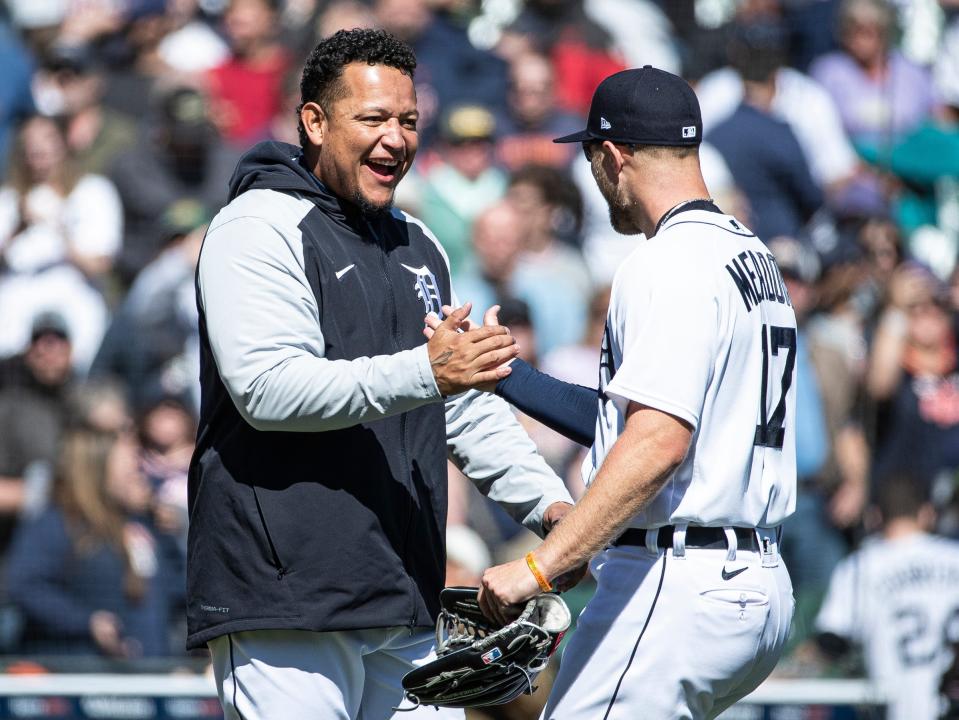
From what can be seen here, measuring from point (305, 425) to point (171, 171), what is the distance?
15.2 ft

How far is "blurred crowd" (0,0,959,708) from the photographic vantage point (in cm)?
605

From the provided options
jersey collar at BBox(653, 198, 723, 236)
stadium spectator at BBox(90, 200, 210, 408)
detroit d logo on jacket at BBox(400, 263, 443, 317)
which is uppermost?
jersey collar at BBox(653, 198, 723, 236)

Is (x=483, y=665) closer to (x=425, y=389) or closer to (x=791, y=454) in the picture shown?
(x=425, y=389)

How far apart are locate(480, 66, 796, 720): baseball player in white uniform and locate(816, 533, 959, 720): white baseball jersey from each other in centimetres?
283

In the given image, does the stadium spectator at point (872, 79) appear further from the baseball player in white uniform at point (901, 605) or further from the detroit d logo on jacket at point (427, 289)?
the detroit d logo on jacket at point (427, 289)

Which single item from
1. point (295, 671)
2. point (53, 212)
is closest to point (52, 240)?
point (53, 212)

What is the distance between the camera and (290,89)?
7504 mm

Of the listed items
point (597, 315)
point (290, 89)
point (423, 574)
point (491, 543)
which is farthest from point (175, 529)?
point (423, 574)

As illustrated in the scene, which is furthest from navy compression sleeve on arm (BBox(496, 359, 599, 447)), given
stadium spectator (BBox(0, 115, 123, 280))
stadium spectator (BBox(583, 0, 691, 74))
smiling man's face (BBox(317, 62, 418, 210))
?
stadium spectator (BBox(583, 0, 691, 74))

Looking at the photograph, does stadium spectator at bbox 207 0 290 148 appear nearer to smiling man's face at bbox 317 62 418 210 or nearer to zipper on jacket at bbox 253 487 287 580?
smiling man's face at bbox 317 62 418 210

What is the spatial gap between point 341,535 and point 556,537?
1.67 ft

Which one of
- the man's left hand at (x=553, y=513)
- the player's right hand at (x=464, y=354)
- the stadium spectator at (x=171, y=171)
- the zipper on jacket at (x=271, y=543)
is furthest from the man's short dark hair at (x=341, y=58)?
the stadium spectator at (x=171, y=171)

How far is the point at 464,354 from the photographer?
2863mm

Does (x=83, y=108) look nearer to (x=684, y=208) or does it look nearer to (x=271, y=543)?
(x=271, y=543)
